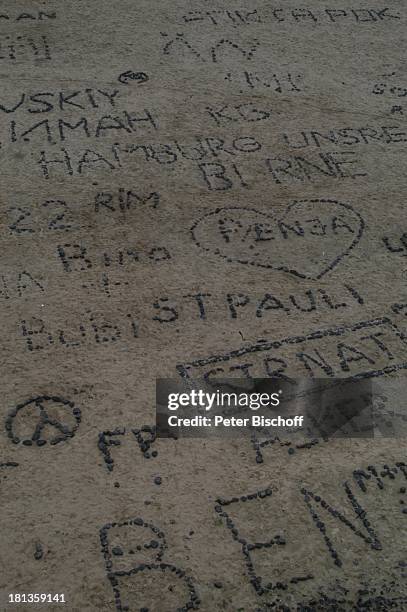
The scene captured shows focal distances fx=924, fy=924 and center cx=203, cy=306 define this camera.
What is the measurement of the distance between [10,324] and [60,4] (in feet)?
13.5

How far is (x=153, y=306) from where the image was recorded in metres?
4.67

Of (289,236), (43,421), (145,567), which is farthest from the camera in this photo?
(289,236)

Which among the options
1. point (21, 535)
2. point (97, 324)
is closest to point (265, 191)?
point (97, 324)

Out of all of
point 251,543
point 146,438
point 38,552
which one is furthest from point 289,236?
point 38,552

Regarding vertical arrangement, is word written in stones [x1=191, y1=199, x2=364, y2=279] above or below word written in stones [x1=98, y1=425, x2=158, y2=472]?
above

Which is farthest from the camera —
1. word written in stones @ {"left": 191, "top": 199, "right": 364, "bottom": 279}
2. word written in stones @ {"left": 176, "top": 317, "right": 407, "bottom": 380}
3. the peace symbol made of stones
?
word written in stones @ {"left": 191, "top": 199, "right": 364, "bottom": 279}

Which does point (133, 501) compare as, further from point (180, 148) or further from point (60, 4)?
point (60, 4)

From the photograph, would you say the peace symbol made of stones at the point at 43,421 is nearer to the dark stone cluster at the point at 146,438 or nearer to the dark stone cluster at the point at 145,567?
the dark stone cluster at the point at 146,438

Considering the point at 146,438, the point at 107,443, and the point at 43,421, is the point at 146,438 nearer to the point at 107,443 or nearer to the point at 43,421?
the point at 107,443

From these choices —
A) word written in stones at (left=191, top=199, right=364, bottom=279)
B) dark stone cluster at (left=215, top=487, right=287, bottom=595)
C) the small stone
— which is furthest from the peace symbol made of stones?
word written in stones at (left=191, top=199, right=364, bottom=279)

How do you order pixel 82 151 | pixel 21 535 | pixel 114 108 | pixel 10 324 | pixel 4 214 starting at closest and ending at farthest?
pixel 21 535, pixel 10 324, pixel 4 214, pixel 82 151, pixel 114 108

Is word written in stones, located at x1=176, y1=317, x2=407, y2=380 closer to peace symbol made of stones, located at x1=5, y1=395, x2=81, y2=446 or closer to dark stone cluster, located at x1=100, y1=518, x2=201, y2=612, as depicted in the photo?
peace symbol made of stones, located at x1=5, y1=395, x2=81, y2=446

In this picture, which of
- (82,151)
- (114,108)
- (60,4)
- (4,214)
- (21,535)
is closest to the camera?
(21,535)

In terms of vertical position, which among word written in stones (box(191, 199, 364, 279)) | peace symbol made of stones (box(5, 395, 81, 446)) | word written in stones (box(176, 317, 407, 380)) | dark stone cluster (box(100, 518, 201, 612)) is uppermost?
word written in stones (box(191, 199, 364, 279))
